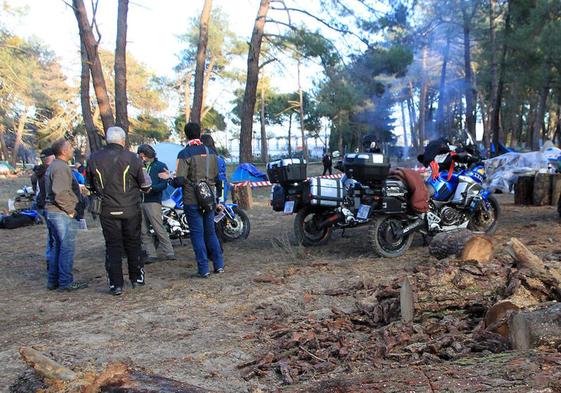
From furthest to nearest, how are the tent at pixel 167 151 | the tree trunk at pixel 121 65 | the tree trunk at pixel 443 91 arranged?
the tree trunk at pixel 443 91 < the tent at pixel 167 151 < the tree trunk at pixel 121 65

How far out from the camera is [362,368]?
294 centimetres

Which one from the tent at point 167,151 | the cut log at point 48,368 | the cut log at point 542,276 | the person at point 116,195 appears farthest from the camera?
the tent at point 167,151

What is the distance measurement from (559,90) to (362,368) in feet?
83.8

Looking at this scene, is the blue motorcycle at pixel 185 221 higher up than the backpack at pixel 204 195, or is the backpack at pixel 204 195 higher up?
the backpack at pixel 204 195

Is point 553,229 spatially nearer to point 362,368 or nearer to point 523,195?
point 523,195

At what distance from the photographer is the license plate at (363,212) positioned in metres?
6.38

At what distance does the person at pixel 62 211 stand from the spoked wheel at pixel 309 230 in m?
3.09

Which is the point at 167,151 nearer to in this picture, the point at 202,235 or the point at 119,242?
the point at 202,235

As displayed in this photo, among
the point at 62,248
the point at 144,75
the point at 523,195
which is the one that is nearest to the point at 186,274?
the point at 62,248

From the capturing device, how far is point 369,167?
6379mm

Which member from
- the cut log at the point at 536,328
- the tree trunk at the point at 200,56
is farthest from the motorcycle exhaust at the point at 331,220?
the tree trunk at the point at 200,56

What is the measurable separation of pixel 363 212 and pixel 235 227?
8.48 ft

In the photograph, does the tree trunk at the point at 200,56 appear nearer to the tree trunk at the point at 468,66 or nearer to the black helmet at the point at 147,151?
the black helmet at the point at 147,151

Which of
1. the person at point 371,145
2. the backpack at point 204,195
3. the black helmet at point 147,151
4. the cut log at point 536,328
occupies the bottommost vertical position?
the cut log at point 536,328
